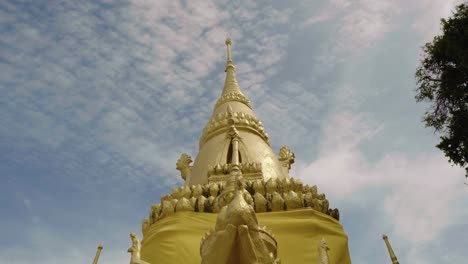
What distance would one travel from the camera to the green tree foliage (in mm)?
7461

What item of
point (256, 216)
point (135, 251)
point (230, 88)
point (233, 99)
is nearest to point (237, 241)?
point (135, 251)

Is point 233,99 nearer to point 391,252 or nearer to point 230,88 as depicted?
point 230,88

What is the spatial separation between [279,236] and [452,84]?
153 inches

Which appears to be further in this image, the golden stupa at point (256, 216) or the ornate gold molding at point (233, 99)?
the ornate gold molding at point (233, 99)

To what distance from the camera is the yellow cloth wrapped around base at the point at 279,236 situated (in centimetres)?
714

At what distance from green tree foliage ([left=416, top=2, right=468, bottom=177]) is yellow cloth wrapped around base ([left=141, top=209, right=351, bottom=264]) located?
7.88 feet

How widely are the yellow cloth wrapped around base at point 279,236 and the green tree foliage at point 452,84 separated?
2402mm

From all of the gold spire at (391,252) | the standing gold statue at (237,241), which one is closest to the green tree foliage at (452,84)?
the gold spire at (391,252)

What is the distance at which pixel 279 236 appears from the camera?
288 inches

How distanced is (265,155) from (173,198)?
10.2 ft

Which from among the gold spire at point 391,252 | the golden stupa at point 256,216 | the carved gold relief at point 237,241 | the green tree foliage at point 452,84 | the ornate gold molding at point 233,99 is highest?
the ornate gold molding at point 233,99

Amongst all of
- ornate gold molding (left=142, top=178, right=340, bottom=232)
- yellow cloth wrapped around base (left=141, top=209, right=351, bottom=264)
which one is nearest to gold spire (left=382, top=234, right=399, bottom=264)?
yellow cloth wrapped around base (left=141, top=209, right=351, bottom=264)

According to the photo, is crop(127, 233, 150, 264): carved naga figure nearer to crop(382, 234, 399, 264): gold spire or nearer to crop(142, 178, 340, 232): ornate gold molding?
crop(142, 178, 340, 232): ornate gold molding

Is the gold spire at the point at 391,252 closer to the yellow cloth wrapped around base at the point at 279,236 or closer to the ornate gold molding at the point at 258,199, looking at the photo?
the yellow cloth wrapped around base at the point at 279,236
